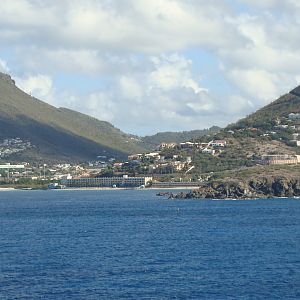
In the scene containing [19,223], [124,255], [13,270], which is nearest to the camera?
[13,270]

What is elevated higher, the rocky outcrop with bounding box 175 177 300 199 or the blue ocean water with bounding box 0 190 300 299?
the rocky outcrop with bounding box 175 177 300 199

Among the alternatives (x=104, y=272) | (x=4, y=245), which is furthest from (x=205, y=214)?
(x=104, y=272)

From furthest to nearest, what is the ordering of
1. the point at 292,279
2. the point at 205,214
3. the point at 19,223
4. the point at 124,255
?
the point at 205,214 → the point at 19,223 → the point at 124,255 → the point at 292,279

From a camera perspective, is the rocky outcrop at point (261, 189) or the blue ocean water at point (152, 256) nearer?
the blue ocean water at point (152, 256)

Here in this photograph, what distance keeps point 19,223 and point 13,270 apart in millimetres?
51344

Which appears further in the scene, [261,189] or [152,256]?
[261,189]

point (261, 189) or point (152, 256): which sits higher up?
point (261, 189)

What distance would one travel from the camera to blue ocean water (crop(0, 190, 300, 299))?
6462 cm

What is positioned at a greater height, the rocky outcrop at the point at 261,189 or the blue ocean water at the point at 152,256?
the rocky outcrop at the point at 261,189

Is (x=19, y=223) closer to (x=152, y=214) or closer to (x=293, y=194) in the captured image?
(x=152, y=214)

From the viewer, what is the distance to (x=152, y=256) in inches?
3216

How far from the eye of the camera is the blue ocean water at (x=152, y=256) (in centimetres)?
6462

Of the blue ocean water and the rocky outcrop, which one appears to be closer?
the blue ocean water

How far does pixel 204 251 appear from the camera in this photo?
84.9m
